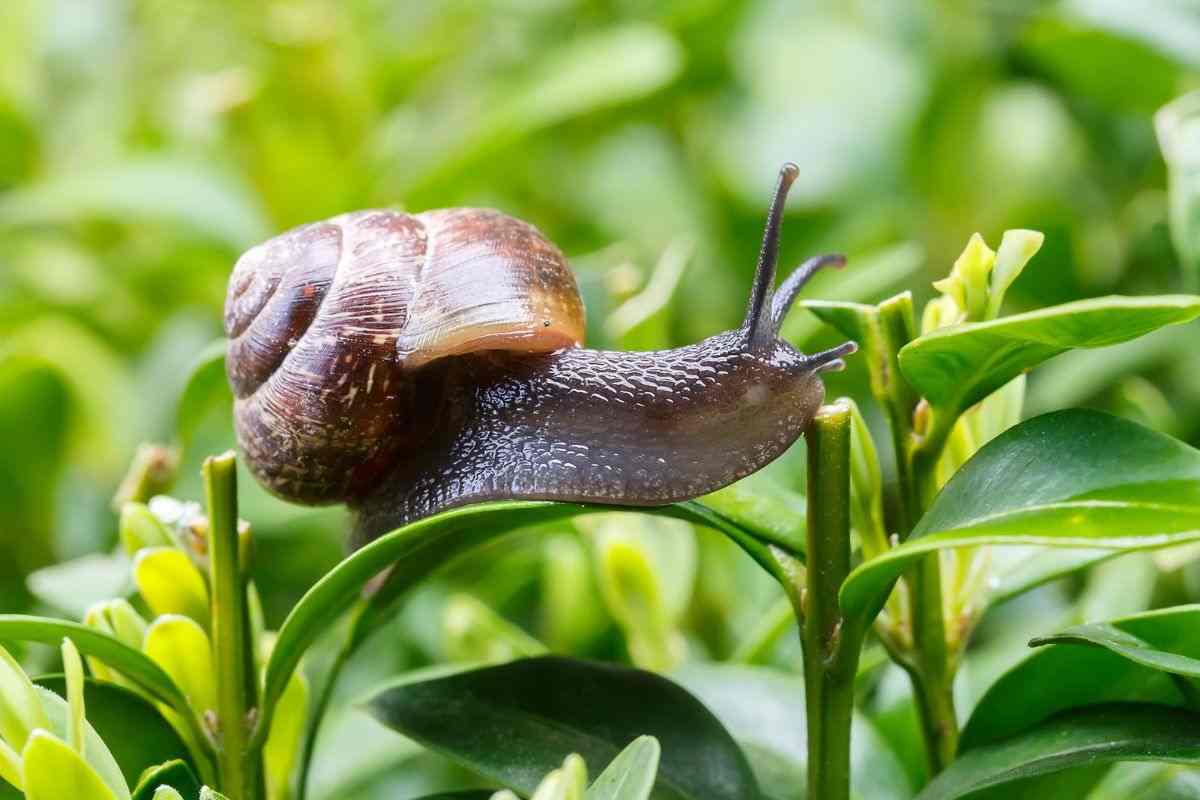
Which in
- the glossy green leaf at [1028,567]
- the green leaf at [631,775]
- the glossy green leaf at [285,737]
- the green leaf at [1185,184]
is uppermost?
the green leaf at [1185,184]

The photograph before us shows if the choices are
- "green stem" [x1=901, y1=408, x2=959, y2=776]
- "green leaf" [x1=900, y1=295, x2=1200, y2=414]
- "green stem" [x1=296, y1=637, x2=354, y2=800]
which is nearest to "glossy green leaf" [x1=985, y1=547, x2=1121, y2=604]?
"green stem" [x1=901, y1=408, x2=959, y2=776]

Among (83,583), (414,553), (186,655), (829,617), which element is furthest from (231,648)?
(829,617)

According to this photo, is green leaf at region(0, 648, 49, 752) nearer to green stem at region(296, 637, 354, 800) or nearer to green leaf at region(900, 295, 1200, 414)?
green stem at region(296, 637, 354, 800)

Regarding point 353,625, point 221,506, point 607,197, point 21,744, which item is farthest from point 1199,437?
point 21,744

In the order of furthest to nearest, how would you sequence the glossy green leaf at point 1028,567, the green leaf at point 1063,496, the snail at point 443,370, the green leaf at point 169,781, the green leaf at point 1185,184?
the green leaf at point 1185,184 → the snail at point 443,370 → the glossy green leaf at point 1028,567 → the green leaf at point 169,781 → the green leaf at point 1063,496

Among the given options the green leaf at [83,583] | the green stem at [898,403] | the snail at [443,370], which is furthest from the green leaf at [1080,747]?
the green leaf at [83,583]

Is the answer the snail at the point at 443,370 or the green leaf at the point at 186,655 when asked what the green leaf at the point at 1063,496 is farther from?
the green leaf at the point at 186,655
